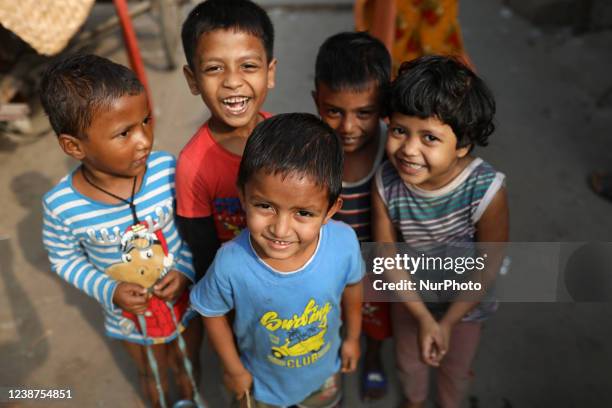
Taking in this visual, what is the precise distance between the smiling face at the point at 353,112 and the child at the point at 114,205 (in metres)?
0.55

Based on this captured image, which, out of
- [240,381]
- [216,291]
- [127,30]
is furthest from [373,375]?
[127,30]

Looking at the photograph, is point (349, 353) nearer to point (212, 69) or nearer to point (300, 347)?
point (300, 347)

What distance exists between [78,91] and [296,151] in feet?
2.14

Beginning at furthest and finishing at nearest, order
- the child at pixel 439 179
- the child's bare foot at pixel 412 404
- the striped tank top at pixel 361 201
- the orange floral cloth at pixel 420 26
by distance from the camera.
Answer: the orange floral cloth at pixel 420 26, the child's bare foot at pixel 412 404, the striped tank top at pixel 361 201, the child at pixel 439 179

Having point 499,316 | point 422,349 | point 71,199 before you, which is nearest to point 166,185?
point 71,199

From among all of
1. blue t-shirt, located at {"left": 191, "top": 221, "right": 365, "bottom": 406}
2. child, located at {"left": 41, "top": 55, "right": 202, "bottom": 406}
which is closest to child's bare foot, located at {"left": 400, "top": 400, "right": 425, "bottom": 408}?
blue t-shirt, located at {"left": 191, "top": 221, "right": 365, "bottom": 406}

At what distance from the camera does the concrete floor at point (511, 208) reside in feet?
6.81

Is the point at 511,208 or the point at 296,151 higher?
the point at 296,151

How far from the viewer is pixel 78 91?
53.7 inches

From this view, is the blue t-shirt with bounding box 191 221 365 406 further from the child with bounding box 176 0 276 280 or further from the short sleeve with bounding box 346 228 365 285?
the child with bounding box 176 0 276 280

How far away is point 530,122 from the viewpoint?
347cm

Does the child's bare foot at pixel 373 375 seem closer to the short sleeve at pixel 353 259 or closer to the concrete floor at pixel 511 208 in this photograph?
the concrete floor at pixel 511 208

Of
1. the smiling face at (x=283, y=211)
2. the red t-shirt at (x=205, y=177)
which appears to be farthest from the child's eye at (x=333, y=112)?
the smiling face at (x=283, y=211)

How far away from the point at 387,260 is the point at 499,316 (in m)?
0.93
